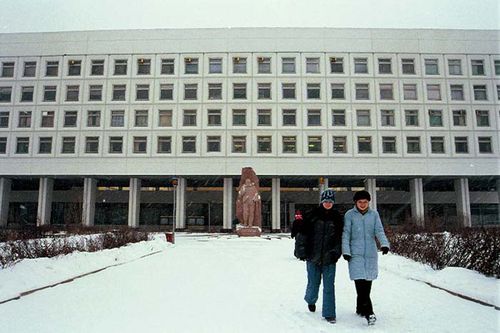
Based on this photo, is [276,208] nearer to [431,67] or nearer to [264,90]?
[264,90]

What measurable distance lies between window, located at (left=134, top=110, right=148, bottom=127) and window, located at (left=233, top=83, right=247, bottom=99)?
9635 mm

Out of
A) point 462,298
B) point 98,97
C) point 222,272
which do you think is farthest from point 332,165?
point 462,298

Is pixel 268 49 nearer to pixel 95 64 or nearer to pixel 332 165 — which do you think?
pixel 332 165

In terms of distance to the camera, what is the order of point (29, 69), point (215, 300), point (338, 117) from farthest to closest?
point (29, 69) < point (338, 117) < point (215, 300)

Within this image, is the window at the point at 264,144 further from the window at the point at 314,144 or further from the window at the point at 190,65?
the window at the point at 190,65

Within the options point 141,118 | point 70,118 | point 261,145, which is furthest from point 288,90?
point 70,118

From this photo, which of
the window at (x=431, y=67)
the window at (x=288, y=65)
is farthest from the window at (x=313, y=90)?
the window at (x=431, y=67)

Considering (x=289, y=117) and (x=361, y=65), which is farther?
(x=361, y=65)

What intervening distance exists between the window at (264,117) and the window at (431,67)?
17.3 metres

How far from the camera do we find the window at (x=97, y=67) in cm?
4343

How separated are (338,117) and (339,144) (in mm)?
2894

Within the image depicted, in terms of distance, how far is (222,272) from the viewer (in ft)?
36.3

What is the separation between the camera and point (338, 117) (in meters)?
41.9

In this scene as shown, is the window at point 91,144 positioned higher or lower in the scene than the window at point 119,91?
lower
